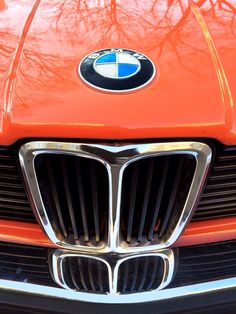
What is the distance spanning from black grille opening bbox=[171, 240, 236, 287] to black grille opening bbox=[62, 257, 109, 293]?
0.26m

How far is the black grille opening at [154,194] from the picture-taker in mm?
1808

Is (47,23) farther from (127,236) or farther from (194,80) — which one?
(127,236)

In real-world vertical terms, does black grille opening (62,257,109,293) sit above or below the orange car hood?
below

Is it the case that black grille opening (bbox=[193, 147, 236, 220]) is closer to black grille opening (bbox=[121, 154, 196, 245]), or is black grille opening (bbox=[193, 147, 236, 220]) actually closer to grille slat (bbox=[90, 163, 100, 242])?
black grille opening (bbox=[121, 154, 196, 245])

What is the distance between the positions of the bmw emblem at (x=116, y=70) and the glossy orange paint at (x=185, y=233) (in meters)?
0.60

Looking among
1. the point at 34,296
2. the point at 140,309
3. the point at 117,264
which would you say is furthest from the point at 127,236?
the point at 34,296

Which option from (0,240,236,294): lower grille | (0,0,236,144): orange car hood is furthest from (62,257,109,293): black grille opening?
(0,0,236,144): orange car hood

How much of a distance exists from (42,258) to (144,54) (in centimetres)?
87

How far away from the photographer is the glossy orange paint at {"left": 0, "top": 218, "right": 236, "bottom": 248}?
200cm

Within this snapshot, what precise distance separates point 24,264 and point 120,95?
0.75 metres

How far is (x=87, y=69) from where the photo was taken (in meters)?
1.89

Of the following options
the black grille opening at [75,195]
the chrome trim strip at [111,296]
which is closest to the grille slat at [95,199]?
the black grille opening at [75,195]

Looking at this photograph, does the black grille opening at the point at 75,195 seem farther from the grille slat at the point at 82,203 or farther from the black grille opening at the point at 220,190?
the black grille opening at the point at 220,190

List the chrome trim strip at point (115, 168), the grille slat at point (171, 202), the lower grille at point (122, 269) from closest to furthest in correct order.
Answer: the chrome trim strip at point (115, 168) < the grille slat at point (171, 202) < the lower grille at point (122, 269)
